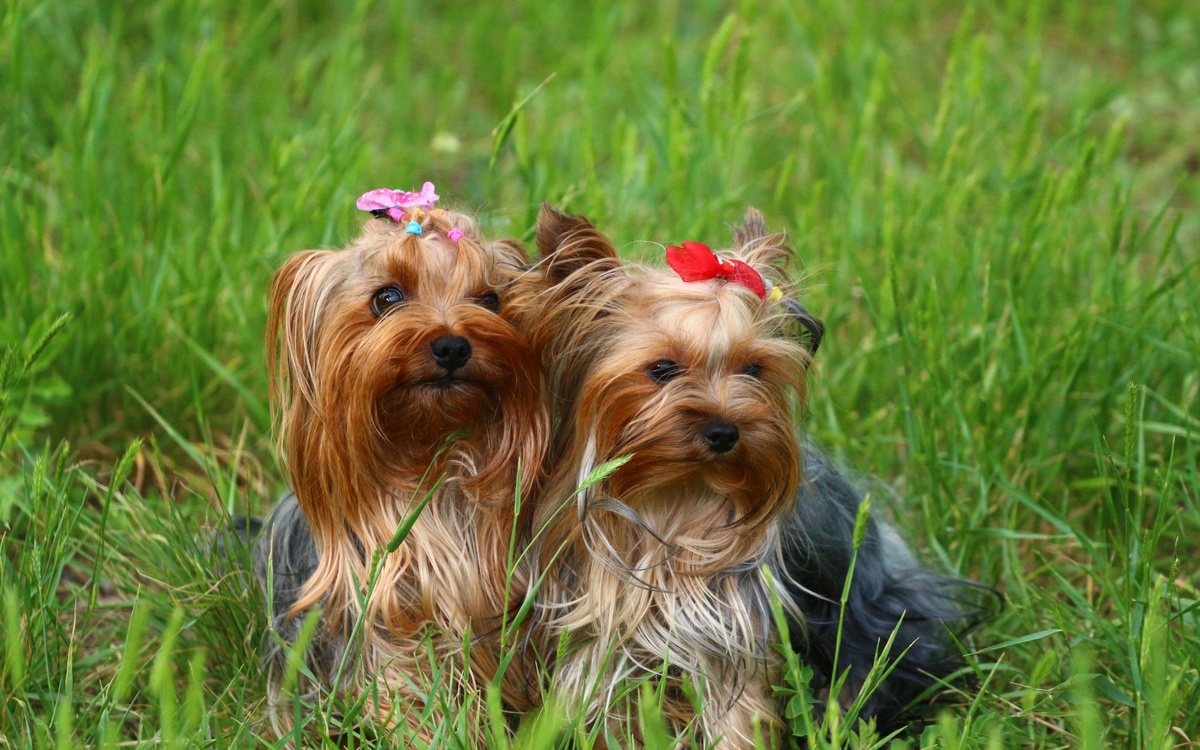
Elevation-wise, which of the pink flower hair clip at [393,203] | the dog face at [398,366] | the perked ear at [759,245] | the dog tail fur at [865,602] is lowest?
the dog tail fur at [865,602]

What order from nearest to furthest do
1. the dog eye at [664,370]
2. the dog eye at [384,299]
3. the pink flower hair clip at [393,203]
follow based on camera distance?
the dog eye at [664,370]
the dog eye at [384,299]
the pink flower hair clip at [393,203]

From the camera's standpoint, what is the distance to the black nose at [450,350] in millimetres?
2705

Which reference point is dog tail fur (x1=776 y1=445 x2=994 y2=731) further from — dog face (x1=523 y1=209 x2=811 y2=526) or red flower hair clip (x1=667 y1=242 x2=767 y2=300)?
red flower hair clip (x1=667 y1=242 x2=767 y2=300)

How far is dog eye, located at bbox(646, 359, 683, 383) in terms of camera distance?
2738 millimetres

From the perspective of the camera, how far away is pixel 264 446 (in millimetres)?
4145

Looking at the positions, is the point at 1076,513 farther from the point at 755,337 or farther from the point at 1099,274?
the point at 755,337

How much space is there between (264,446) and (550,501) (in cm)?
154

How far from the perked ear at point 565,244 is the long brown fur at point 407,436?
0.13 metres

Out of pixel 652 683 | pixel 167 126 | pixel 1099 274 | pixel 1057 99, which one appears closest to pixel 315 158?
pixel 167 126

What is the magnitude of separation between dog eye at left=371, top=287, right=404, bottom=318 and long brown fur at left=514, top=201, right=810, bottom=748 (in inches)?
10.7

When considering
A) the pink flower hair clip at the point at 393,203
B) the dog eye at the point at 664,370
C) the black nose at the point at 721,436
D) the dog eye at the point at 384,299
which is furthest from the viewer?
the pink flower hair clip at the point at 393,203

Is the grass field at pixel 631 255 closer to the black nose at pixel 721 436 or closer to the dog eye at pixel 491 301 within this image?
the black nose at pixel 721 436

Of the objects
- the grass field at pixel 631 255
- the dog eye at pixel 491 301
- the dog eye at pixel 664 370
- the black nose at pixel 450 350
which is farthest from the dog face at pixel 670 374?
the grass field at pixel 631 255

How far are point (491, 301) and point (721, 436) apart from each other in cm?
64
